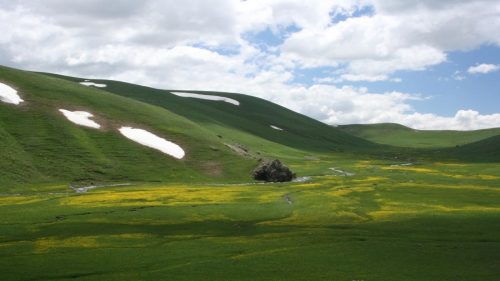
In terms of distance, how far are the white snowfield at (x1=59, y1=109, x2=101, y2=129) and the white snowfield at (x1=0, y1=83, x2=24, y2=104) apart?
10.9 m

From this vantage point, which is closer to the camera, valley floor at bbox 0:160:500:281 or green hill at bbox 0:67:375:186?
valley floor at bbox 0:160:500:281

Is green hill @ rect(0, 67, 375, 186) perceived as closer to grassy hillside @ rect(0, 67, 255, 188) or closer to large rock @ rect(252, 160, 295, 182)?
grassy hillside @ rect(0, 67, 255, 188)

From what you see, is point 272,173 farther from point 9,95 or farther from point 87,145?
point 9,95

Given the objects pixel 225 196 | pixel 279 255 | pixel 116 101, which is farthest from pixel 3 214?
pixel 116 101

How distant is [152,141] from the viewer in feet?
399

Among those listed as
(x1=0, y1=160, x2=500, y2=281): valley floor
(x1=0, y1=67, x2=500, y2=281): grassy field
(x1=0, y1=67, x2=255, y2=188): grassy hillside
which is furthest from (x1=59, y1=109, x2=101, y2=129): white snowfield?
(x1=0, y1=160, x2=500, y2=281): valley floor

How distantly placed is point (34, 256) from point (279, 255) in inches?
733

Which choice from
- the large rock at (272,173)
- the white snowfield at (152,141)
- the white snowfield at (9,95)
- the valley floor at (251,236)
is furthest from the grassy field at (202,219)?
the white snowfield at (9,95)

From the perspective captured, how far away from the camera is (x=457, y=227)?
48.8m

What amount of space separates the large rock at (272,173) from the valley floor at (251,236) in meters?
30.4

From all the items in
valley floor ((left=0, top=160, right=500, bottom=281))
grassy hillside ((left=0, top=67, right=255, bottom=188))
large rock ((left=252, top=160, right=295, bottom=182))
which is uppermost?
grassy hillside ((left=0, top=67, right=255, bottom=188))

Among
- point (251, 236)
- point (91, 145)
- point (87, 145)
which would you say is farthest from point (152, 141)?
point (251, 236)

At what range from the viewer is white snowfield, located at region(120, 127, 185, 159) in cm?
11794

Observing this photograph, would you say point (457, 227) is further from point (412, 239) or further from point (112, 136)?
point (112, 136)
